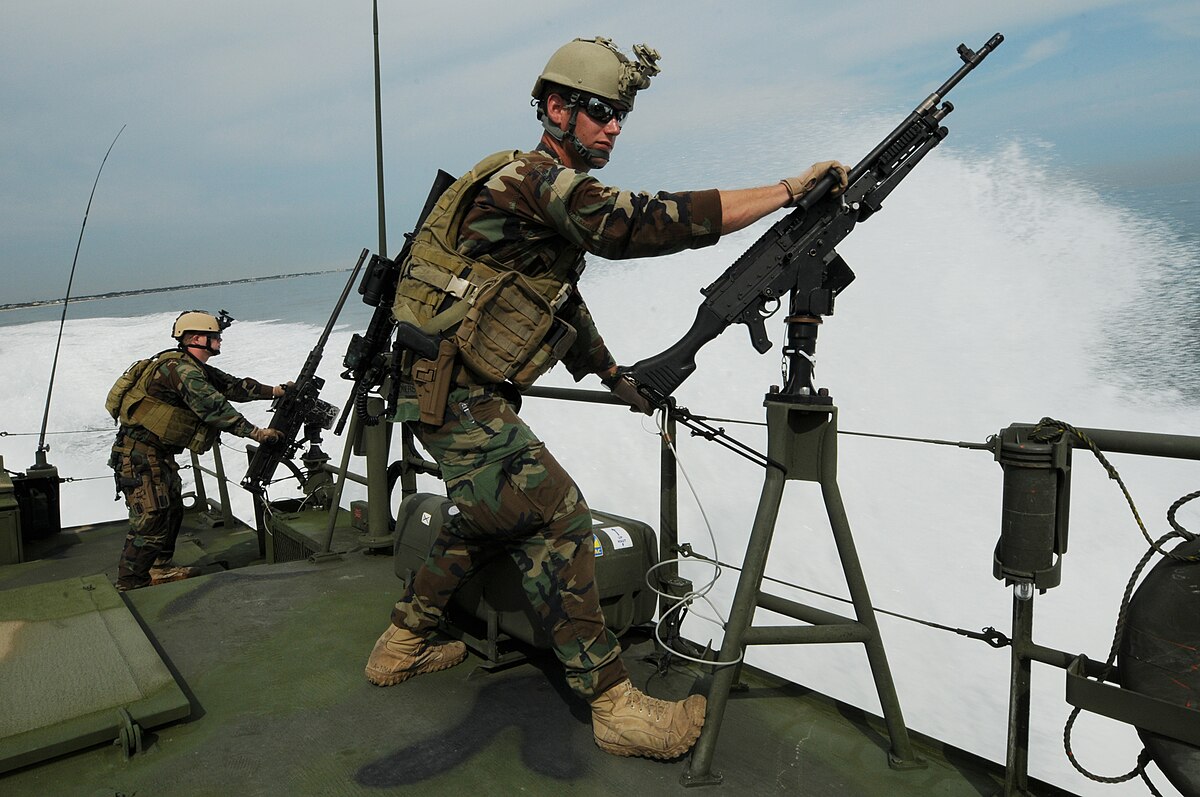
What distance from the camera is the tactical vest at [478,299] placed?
84.2 inches

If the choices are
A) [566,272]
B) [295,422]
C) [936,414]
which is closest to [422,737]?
[566,272]

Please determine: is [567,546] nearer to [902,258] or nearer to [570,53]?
[570,53]

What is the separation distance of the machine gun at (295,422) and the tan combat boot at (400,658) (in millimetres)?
3328

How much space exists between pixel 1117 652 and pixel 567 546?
1.20m

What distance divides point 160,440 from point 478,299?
370 centimetres

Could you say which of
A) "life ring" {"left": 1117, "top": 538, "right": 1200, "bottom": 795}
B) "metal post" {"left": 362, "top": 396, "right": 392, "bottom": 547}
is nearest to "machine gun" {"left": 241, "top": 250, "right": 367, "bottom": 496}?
"metal post" {"left": 362, "top": 396, "right": 392, "bottom": 547}

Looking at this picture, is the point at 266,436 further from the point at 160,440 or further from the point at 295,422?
the point at 160,440

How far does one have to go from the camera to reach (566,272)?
89.7 inches

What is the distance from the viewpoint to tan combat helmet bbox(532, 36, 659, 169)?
7.02 feet

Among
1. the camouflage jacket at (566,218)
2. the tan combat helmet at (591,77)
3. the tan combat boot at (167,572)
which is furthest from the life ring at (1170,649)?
the tan combat boot at (167,572)

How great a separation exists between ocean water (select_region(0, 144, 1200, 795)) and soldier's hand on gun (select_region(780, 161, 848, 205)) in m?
8.76

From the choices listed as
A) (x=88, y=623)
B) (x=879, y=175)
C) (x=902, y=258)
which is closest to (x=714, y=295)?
(x=879, y=175)

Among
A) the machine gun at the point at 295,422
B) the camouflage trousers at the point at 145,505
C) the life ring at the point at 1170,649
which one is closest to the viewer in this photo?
the life ring at the point at 1170,649

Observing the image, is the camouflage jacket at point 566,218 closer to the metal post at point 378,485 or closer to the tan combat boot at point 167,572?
the metal post at point 378,485
